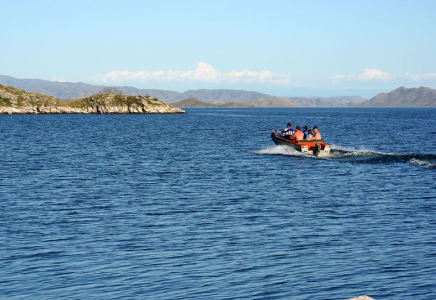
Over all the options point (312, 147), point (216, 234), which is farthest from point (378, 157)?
point (216, 234)

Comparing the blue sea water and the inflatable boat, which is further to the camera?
the inflatable boat

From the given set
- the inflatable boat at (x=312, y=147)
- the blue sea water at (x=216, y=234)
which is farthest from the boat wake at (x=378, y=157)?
the blue sea water at (x=216, y=234)

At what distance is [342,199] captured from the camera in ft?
84.6

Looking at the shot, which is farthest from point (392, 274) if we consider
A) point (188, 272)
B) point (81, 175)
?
point (81, 175)

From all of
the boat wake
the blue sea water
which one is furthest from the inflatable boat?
the blue sea water

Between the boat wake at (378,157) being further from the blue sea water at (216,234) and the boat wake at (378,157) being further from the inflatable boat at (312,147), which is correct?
the blue sea water at (216,234)

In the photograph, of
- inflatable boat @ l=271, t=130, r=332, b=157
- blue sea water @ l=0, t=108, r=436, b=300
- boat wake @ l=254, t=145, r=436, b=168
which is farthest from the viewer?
inflatable boat @ l=271, t=130, r=332, b=157

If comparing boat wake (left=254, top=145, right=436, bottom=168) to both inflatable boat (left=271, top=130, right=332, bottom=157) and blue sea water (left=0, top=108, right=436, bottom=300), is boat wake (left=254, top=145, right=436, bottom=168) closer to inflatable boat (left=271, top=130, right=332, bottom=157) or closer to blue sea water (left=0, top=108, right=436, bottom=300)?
inflatable boat (left=271, top=130, right=332, bottom=157)

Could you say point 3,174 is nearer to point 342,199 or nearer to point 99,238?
point 99,238

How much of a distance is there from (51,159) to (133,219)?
27192mm

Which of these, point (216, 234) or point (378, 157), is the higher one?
point (378, 157)

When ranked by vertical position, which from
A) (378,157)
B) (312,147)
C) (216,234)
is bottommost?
(216,234)

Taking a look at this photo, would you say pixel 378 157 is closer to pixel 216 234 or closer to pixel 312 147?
pixel 312 147

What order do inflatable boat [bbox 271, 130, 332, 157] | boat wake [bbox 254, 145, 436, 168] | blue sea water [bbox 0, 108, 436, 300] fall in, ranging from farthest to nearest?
inflatable boat [bbox 271, 130, 332, 157] < boat wake [bbox 254, 145, 436, 168] < blue sea water [bbox 0, 108, 436, 300]
